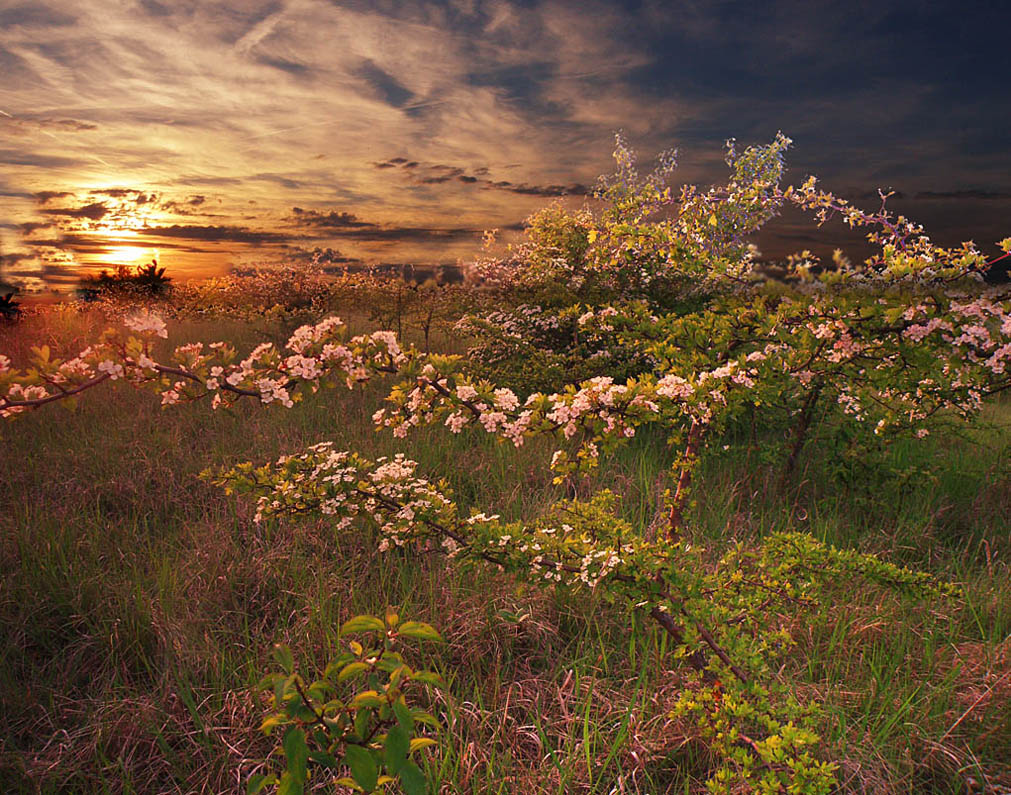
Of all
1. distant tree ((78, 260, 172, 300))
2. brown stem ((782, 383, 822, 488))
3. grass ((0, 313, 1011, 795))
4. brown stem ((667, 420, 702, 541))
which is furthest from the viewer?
distant tree ((78, 260, 172, 300))

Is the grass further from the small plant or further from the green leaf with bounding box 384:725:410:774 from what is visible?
the green leaf with bounding box 384:725:410:774

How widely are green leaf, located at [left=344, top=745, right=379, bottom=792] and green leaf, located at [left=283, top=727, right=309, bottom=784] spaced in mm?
94

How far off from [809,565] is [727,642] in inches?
32.0

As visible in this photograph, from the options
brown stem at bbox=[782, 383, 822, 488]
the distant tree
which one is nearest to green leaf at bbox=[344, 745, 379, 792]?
brown stem at bbox=[782, 383, 822, 488]

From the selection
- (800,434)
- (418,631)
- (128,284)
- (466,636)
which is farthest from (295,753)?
(128,284)

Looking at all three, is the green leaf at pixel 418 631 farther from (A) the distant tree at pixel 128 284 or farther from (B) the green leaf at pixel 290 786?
(A) the distant tree at pixel 128 284

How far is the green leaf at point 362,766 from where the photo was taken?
4.13 feet

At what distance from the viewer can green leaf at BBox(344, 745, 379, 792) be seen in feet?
4.13

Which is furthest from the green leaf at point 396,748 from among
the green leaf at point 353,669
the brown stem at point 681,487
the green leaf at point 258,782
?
the brown stem at point 681,487

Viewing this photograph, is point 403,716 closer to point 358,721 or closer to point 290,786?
point 358,721

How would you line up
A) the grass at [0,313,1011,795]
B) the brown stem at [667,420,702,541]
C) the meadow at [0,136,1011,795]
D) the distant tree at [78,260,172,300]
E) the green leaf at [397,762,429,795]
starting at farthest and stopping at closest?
1. the distant tree at [78,260,172,300]
2. the brown stem at [667,420,702,541]
3. the grass at [0,313,1011,795]
4. the meadow at [0,136,1011,795]
5. the green leaf at [397,762,429,795]

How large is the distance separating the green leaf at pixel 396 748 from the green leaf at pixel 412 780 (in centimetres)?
2

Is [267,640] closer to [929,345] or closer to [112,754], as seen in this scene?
[112,754]

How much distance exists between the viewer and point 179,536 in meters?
4.32
